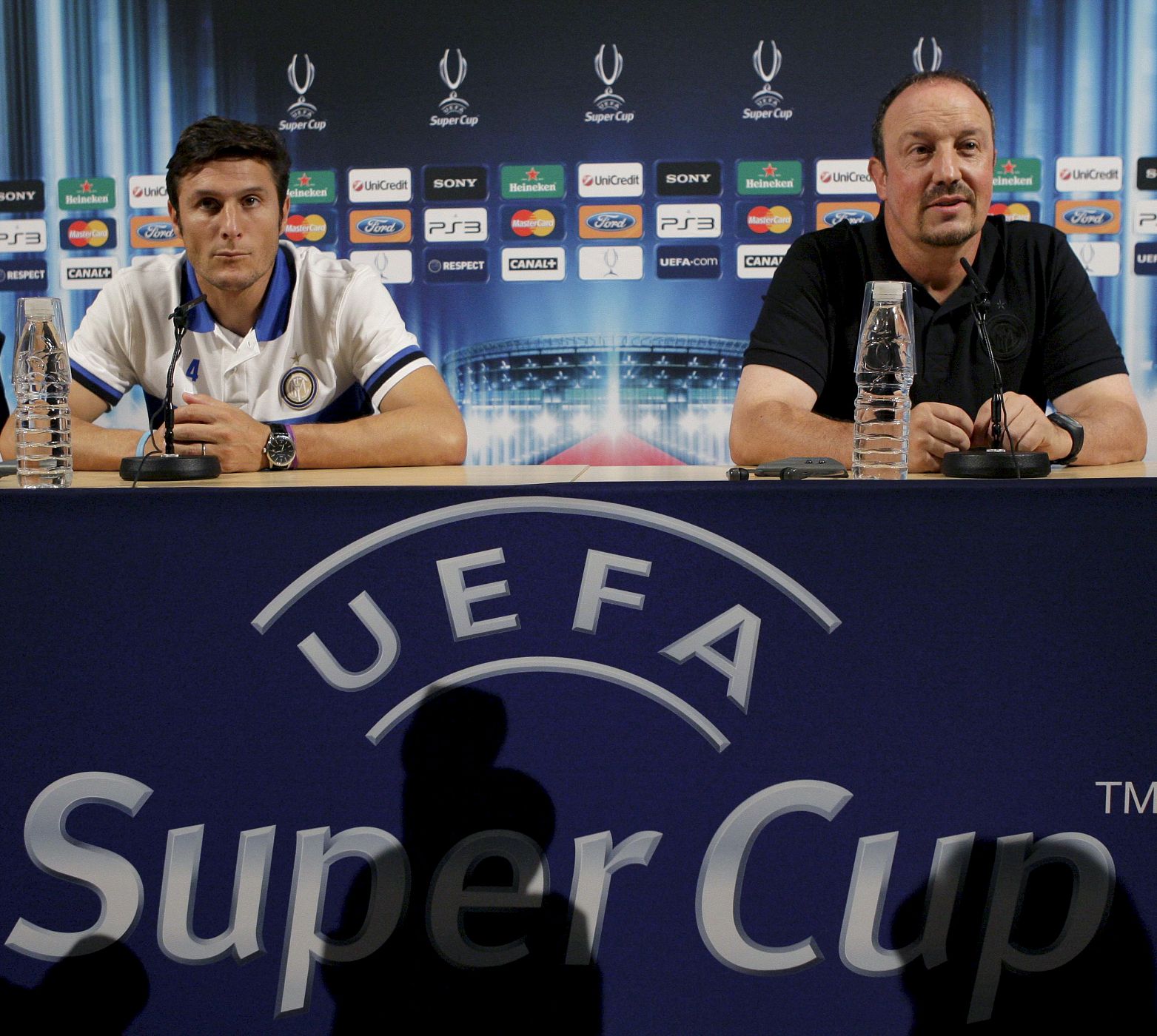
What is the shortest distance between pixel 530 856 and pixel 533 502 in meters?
0.32

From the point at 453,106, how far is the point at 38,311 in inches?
91.3

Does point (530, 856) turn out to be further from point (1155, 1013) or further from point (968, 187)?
point (968, 187)

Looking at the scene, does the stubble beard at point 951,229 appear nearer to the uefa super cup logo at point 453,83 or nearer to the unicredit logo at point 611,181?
the unicredit logo at point 611,181

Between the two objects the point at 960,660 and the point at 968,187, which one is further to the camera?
the point at 968,187

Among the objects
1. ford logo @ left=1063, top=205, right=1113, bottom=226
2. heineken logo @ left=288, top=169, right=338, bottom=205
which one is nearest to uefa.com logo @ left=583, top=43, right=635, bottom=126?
heineken logo @ left=288, top=169, right=338, bottom=205

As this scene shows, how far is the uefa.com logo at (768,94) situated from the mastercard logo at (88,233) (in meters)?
2.14

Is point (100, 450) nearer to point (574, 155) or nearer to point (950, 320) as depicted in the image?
point (950, 320)

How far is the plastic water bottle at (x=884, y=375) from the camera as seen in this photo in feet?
4.37

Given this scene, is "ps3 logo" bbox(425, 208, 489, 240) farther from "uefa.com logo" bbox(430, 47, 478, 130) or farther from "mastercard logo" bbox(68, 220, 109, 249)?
"mastercard logo" bbox(68, 220, 109, 249)

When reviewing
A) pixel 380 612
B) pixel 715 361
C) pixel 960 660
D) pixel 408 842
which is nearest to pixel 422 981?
pixel 408 842

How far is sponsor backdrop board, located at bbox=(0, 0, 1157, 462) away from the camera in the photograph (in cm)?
331

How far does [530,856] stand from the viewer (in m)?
0.95

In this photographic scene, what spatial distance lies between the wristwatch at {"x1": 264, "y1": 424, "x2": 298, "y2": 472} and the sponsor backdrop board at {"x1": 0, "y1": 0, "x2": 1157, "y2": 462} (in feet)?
5.91

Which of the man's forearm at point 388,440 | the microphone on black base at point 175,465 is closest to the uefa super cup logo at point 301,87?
the man's forearm at point 388,440
